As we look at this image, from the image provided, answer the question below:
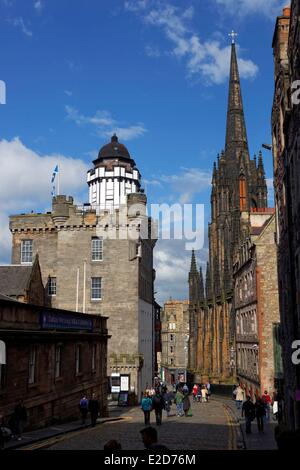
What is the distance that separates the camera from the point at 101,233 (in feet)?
148

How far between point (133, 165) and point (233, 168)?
1399 inches

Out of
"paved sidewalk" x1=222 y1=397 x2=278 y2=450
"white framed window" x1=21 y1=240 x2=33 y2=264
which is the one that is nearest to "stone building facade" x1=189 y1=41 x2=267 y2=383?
"white framed window" x1=21 y1=240 x2=33 y2=264

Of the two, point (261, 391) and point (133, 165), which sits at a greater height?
point (133, 165)

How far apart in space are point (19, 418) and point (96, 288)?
87.9ft

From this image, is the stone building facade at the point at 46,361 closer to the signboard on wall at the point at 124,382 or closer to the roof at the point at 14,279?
the roof at the point at 14,279

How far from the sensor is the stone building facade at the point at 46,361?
18750mm

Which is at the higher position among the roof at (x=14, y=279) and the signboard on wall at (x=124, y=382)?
the roof at (x=14, y=279)

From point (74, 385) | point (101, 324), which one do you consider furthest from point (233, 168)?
point (74, 385)

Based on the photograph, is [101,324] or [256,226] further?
[256,226]

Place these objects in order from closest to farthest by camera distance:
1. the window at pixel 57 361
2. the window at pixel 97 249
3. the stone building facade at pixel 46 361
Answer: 1. the stone building facade at pixel 46 361
2. the window at pixel 57 361
3. the window at pixel 97 249

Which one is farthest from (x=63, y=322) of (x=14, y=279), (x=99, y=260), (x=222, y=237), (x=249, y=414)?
(x=222, y=237)

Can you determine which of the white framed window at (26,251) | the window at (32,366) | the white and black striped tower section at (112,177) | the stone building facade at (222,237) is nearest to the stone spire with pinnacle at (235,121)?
the stone building facade at (222,237)

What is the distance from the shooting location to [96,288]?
44.6 metres

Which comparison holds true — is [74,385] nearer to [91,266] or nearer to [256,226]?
[91,266]
